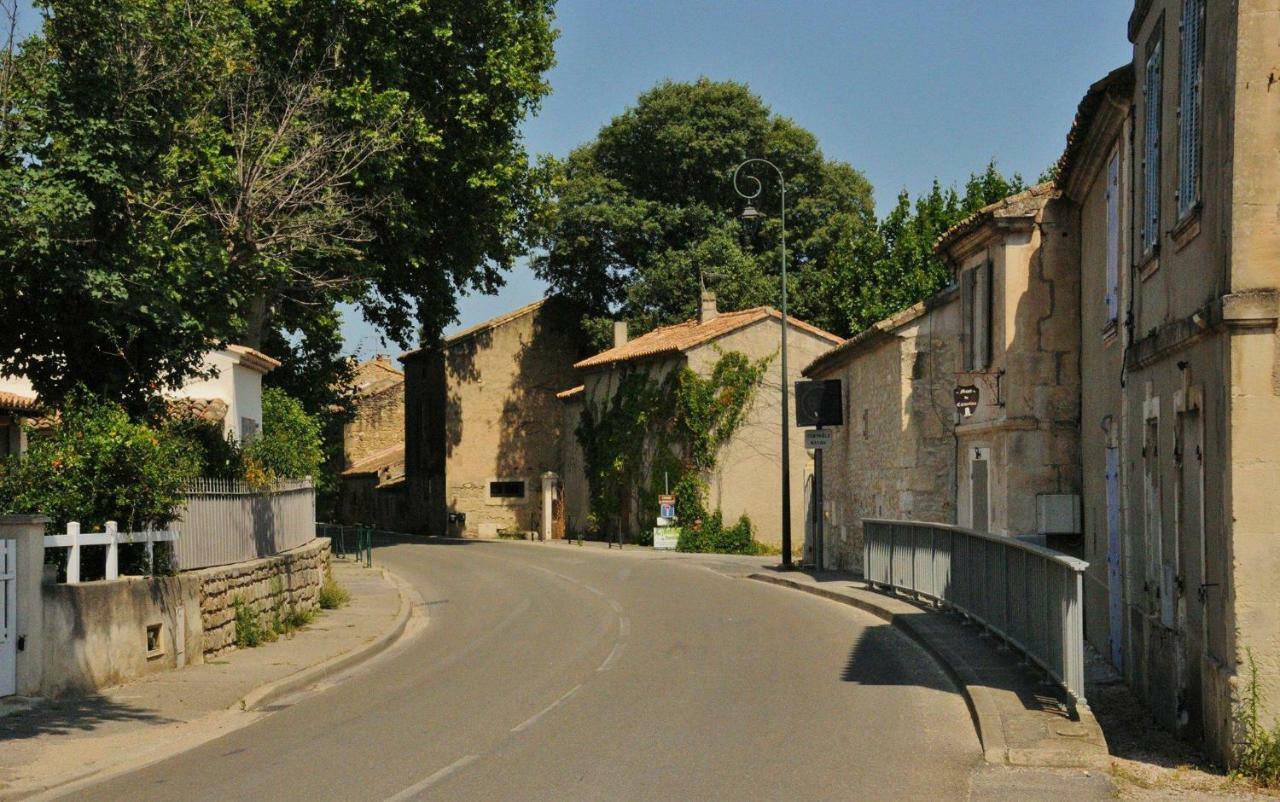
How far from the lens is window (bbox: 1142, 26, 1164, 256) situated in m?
12.4

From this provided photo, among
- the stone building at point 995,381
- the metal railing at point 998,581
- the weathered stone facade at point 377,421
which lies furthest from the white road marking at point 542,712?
the weathered stone facade at point 377,421

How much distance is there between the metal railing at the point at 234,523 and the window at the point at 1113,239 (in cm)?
1064

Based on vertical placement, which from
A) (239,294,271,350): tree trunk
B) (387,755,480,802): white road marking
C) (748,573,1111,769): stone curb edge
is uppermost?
(239,294,271,350): tree trunk

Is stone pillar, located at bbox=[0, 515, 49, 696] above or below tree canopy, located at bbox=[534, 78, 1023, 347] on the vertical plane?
below

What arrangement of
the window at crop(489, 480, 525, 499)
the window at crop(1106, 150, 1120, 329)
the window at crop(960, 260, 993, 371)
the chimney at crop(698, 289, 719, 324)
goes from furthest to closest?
A: the window at crop(489, 480, 525, 499), the chimney at crop(698, 289, 719, 324), the window at crop(960, 260, 993, 371), the window at crop(1106, 150, 1120, 329)

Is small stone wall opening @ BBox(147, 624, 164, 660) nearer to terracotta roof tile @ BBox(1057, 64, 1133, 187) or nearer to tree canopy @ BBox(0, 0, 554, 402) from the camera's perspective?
tree canopy @ BBox(0, 0, 554, 402)

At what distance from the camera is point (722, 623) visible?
20.4 m

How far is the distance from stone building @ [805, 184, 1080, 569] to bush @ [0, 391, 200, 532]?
1150 cm

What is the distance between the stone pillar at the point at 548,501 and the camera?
5347 centimetres

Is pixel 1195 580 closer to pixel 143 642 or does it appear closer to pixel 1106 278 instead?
pixel 1106 278

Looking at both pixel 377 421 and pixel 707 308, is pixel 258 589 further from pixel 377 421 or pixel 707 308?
pixel 377 421

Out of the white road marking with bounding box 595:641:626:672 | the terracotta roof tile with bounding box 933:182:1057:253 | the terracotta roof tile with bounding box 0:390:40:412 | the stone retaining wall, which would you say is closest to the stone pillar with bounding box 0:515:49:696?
the stone retaining wall

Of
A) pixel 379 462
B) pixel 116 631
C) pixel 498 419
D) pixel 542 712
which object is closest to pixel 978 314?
pixel 542 712

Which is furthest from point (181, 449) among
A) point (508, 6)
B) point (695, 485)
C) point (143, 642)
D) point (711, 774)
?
point (695, 485)
